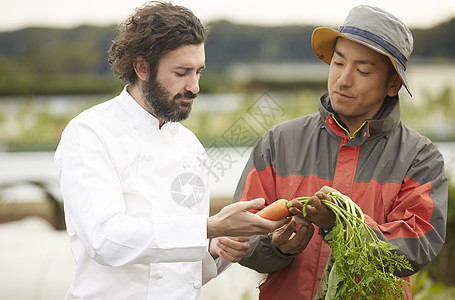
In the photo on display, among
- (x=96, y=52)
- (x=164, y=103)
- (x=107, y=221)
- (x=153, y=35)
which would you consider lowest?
(x=96, y=52)

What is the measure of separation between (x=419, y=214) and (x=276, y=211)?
0.56 m

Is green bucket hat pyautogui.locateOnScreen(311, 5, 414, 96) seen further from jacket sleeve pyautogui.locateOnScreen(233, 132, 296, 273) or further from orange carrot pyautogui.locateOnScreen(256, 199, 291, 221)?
orange carrot pyautogui.locateOnScreen(256, 199, 291, 221)

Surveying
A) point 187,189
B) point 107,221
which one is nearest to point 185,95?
point 187,189

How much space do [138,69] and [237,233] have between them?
75cm

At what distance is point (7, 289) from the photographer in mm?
4863

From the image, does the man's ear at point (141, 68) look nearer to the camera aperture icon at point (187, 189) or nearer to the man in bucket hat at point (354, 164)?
the camera aperture icon at point (187, 189)

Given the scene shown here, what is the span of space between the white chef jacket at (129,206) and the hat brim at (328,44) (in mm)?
747

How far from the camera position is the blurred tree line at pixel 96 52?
11898mm

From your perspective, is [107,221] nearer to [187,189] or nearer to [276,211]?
[187,189]

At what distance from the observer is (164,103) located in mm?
2453

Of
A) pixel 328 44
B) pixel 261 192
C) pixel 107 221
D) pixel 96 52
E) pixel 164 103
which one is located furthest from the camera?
pixel 96 52

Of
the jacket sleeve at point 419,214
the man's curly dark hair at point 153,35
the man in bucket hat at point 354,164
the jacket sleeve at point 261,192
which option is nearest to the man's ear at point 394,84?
the man in bucket hat at point 354,164

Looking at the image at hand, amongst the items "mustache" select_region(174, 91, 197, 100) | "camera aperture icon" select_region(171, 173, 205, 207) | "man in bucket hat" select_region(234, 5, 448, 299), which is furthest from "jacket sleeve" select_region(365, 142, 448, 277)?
"mustache" select_region(174, 91, 197, 100)

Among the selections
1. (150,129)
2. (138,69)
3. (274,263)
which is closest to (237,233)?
(274,263)
